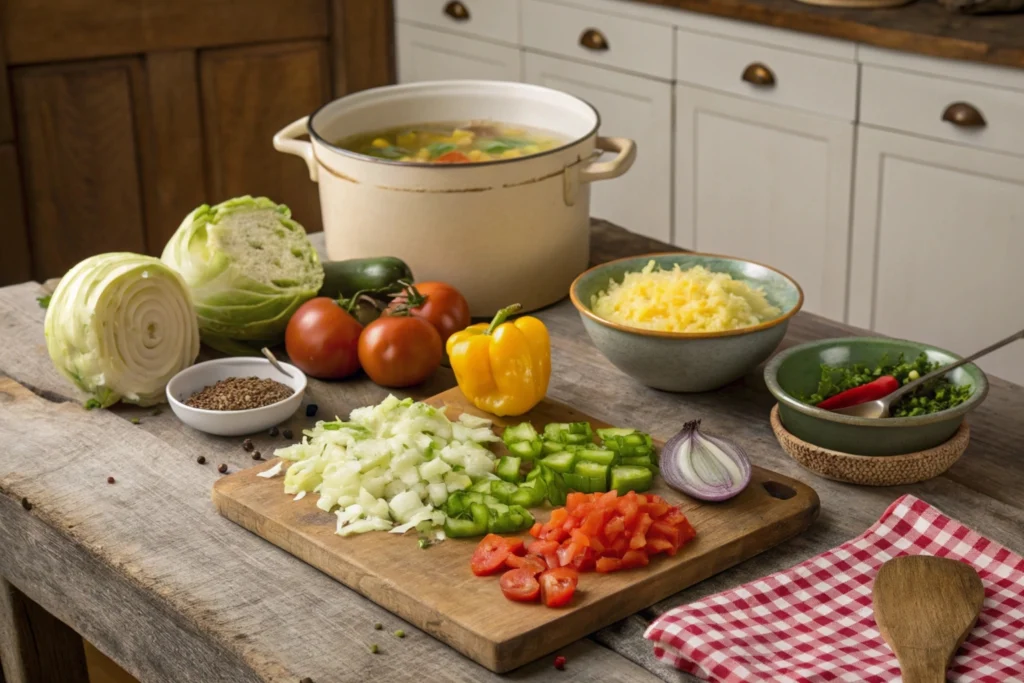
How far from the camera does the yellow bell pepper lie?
5.19ft

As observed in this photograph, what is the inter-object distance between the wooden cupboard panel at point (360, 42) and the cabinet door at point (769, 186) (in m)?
1.19

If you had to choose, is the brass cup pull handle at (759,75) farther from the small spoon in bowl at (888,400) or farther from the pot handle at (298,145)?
the small spoon in bowl at (888,400)

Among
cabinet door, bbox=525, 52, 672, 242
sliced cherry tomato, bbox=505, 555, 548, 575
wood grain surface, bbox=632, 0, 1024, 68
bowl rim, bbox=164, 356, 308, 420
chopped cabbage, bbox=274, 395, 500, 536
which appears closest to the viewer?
sliced cherry tomato, bbox=505, 555, 548, 575

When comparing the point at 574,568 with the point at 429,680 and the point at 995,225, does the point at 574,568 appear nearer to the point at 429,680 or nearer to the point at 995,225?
the point at 429,680

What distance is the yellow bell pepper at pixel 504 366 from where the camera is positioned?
1583mm

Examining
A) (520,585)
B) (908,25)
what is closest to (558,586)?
(520,585)

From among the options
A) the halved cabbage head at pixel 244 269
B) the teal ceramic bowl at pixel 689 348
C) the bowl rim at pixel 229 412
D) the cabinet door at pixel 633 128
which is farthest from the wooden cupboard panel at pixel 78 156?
the teal ceramic bowl at pixel 689 348

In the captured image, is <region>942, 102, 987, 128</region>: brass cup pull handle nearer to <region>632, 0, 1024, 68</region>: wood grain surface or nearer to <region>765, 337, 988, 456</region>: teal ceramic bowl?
<region>632, 0, 1024, 68</region>: wood grain surface

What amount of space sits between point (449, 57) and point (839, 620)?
3162 mm

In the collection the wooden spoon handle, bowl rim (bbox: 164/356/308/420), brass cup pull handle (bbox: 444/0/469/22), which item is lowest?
the wooden spoon handle

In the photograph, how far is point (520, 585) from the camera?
1.21m

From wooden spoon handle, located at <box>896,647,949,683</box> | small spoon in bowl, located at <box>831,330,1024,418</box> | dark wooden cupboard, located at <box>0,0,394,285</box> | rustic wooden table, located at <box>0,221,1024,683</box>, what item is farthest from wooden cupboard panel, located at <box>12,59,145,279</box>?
wooden spoon handle, located at <box>896,647,949,683</box>

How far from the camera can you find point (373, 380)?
1744 mm

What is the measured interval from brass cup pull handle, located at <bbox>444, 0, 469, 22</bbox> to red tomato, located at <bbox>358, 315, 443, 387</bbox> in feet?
8.13
